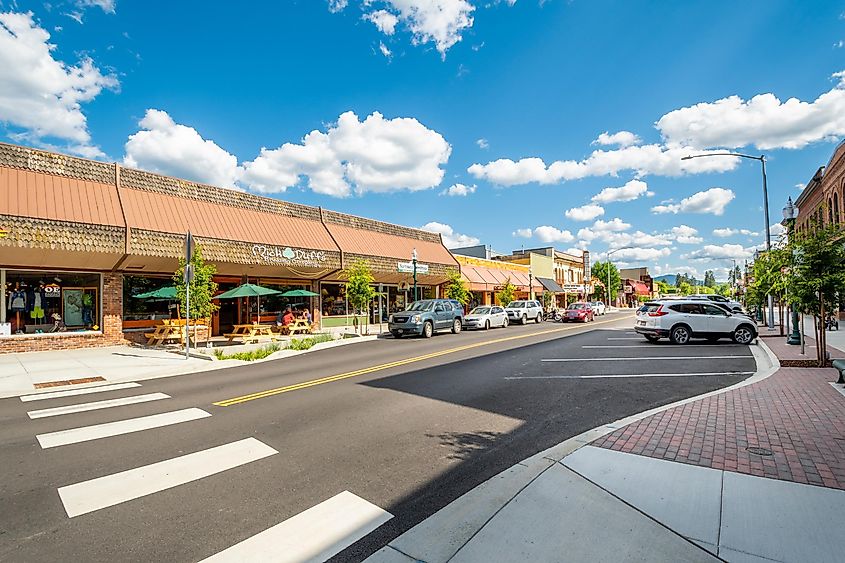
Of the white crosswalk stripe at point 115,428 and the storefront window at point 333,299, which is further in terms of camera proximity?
the storefront window at point 333,299

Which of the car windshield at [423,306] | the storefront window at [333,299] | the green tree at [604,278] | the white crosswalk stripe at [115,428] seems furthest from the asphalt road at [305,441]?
the green tree at [604,278]

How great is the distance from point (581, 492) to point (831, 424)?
4334mm

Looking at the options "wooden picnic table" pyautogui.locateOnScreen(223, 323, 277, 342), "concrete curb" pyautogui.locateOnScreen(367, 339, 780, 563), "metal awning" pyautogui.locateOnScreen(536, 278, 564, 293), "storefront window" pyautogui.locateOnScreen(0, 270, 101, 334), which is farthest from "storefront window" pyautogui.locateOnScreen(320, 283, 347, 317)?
"metal awning" pyautogui.locateOnScreen(536, 278, 564, 293)

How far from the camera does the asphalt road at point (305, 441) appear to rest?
3803 millimetres

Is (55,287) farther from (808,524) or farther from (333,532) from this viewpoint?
(808,524)

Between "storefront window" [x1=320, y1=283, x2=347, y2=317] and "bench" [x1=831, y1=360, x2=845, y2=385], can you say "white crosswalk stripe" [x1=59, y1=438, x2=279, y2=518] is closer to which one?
"bench" [x1=831, y1=360, x2=845, y2=385]

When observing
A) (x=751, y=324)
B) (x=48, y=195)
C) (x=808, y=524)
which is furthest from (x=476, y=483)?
(x=48, y=195)

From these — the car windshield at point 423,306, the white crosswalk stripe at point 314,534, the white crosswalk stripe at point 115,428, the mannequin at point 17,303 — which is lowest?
the white crosswalk stripe at point 314,534

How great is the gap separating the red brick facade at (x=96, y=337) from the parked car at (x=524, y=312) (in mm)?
24237

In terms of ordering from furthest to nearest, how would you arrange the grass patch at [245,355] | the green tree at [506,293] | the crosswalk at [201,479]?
the green tree at [506,293] < the grass patch at [245,355] < the crosswalk at [201,479]

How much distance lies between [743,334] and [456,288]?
61.8ft

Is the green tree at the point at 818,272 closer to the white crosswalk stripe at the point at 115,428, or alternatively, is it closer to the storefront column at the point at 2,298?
the white crosswalk stripe at the point at 115,428

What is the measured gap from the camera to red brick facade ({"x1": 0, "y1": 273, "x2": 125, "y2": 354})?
1597cm

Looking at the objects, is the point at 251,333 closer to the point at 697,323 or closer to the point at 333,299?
the point at 333,299
